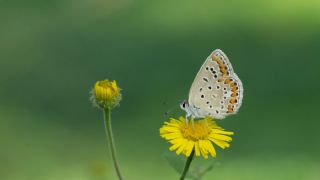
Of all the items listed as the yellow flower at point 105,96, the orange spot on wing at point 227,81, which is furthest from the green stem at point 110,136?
the orange spot on wing at point 227,81

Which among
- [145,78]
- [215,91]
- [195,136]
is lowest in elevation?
[195,136]

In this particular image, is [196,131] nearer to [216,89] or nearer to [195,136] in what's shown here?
[195,136]

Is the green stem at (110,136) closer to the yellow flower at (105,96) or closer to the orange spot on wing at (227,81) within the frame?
the yellow flower at (105,96)

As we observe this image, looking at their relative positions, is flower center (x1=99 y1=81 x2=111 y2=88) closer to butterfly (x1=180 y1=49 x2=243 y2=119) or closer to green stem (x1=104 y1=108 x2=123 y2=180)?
green stem (x1=104 y1=108 x2=123 y2=180)

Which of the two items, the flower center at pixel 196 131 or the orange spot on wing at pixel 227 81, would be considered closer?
the flower center at pixel 196 131

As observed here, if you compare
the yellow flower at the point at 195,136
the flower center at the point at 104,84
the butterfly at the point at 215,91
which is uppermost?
the flower center at the point at 104,84

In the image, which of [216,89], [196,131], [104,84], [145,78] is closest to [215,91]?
[216,89]

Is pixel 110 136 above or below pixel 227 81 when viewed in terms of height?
below

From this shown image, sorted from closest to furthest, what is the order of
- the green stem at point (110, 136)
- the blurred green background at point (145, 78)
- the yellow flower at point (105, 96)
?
1. the green stem at point (110, 136)
2. the yellow flower at point (105, 96)
3. the blurred green background at point (145, 78)
